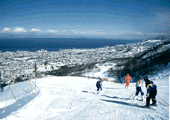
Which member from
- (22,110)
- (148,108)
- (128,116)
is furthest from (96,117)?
(22,110)

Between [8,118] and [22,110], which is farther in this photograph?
[22,110]

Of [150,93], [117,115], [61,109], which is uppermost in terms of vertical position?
[150,93]

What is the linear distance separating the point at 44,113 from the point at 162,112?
649 cm

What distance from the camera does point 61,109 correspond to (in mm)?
6941

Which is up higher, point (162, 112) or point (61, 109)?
point (162, 112)

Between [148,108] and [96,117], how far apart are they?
118 inches

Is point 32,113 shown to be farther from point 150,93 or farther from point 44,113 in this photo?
point 150,93

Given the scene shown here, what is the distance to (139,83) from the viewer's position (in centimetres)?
766

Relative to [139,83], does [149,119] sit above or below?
below

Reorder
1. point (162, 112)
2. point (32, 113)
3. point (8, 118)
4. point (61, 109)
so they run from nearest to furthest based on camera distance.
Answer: point (162, 112) < point (8, 118) < point (32, 113) < point (61, 109)

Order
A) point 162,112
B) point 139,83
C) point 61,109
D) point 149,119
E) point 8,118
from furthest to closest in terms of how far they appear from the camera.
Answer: point 139,83 < point 61,109 < point 8,118 < point 162,112 < point 149,119

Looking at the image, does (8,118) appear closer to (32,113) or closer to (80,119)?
(32,113)

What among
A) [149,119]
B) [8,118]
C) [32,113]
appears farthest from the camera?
[32,113]

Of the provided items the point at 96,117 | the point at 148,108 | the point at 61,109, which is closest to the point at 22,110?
the point at 61,109
